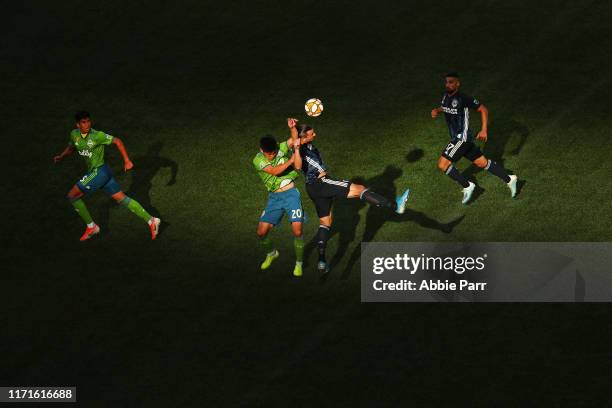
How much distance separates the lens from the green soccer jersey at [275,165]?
23250 millimetres

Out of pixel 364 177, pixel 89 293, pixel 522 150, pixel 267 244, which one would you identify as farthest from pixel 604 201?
pixel 89 293

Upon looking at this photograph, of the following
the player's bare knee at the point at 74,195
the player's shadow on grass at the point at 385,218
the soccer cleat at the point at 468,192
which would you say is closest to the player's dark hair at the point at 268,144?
the player's shadow on grass at the point at 385,218

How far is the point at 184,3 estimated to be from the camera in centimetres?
3180

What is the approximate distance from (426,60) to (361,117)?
8.09 ft

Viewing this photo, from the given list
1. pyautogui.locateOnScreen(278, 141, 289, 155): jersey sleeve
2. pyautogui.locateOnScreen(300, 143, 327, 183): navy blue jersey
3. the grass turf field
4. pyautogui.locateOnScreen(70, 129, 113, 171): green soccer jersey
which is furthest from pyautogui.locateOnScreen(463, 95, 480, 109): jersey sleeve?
pyautogui.locateOnScreen(70, 129, 113, 171): green soccer jersey

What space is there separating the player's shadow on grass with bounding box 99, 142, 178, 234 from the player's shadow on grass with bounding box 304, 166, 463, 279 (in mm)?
3421

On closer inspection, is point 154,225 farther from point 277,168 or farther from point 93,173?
point 277,168

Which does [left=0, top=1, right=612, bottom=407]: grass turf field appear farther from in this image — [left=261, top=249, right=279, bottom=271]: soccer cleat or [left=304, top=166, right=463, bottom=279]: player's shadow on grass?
[left=261, top=249, right=279, bottom=271]: soccer cleat

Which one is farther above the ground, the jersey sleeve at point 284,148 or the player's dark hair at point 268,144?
the jersey sleeve at point 284,148

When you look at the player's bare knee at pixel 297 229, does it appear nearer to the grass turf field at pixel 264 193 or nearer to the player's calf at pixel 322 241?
the player's calf at pixel 322 241

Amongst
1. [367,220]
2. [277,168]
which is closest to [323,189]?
[277,168]

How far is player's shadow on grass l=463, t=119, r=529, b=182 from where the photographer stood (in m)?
26.6

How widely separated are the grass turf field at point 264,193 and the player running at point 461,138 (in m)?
0.60

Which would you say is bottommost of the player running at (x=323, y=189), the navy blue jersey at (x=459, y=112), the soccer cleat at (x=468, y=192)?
the player running at (x=323, y=189)
